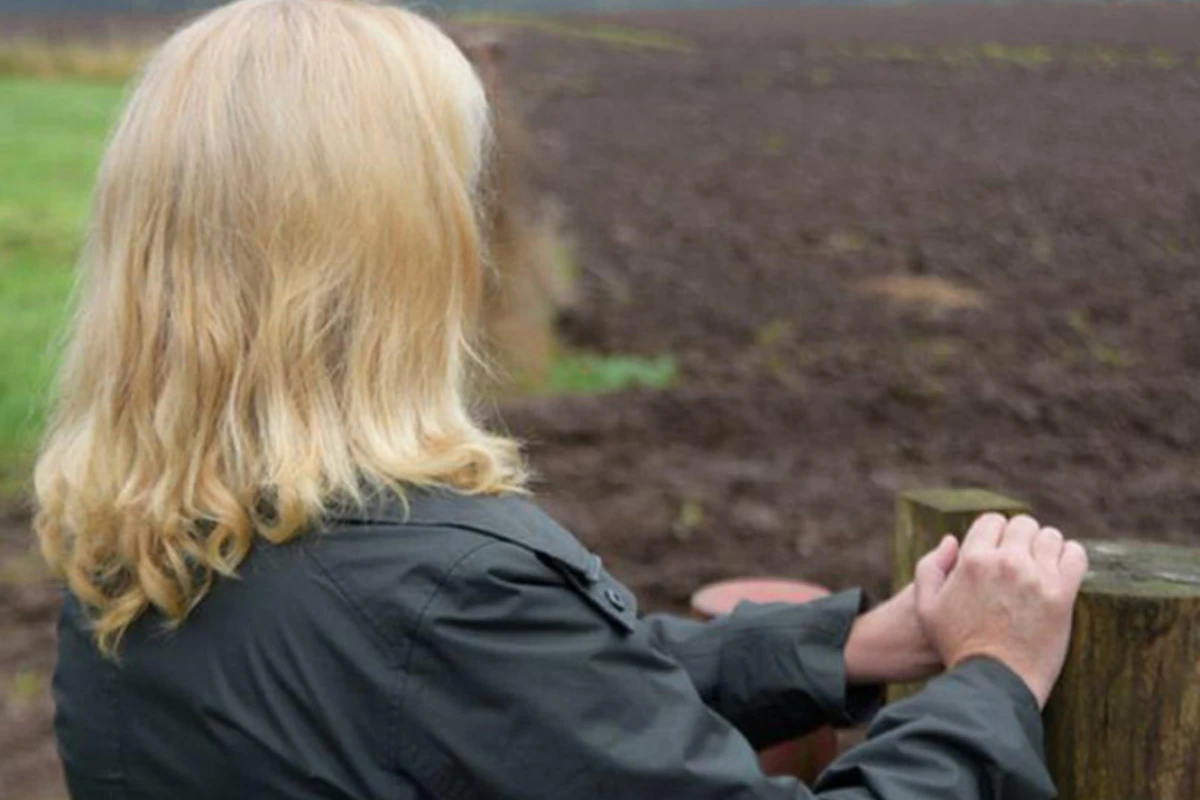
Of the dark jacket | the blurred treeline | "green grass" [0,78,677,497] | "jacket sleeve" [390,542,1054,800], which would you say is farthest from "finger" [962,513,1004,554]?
the blurred treeline

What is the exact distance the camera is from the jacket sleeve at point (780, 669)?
202 cm

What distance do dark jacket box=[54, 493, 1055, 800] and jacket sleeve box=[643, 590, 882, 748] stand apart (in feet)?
1.07

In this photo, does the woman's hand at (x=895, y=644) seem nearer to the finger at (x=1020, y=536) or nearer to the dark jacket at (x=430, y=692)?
the finger at (x=1020, y=536)

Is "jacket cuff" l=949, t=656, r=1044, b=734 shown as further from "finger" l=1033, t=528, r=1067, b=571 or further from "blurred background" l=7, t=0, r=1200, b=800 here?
"blurred background" l=7, t=0, r=1200, b=800

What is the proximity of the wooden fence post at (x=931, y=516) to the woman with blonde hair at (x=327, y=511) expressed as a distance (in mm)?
405

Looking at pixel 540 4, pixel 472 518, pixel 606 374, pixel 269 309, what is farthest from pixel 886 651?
pixel 540 4

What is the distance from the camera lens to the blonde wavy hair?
1.61m

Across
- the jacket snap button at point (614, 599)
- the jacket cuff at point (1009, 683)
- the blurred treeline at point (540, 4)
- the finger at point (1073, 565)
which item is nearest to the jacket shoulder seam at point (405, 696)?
the jacket snap button at point (614, 599)

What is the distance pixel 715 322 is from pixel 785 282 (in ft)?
3.67

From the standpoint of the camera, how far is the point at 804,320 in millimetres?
8602

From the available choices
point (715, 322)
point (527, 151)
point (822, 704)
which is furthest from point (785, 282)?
point (822, 704)

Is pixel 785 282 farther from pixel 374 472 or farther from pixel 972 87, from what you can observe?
pixel 972 87

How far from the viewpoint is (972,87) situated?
2088 centimetres

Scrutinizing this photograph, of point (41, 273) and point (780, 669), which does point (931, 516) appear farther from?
A: point (41, 273)
